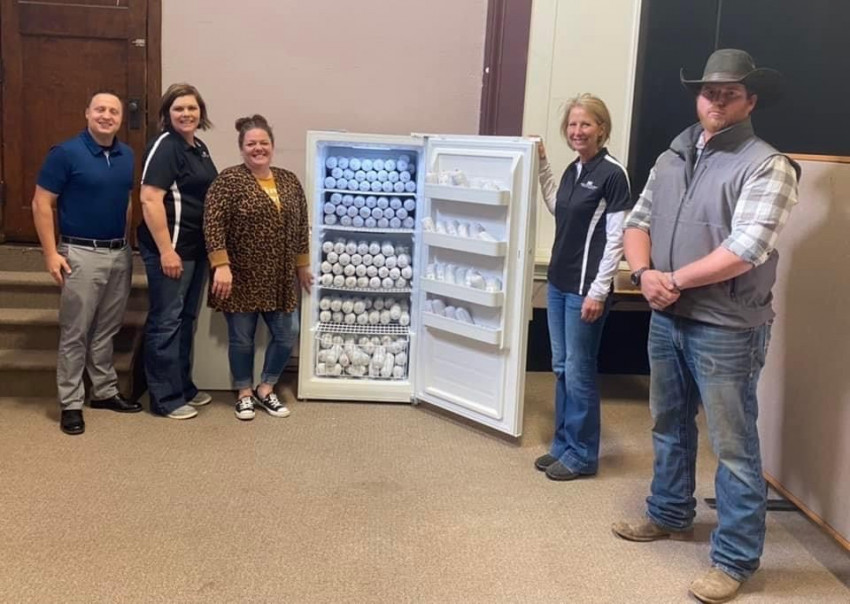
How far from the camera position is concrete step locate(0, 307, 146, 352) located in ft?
13.8

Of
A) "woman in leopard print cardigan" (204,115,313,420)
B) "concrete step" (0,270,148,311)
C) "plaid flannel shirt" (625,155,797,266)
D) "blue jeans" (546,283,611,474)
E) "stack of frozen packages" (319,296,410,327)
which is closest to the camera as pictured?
"plaid flannel shirt" (625,155,797,266)

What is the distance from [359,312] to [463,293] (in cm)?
66

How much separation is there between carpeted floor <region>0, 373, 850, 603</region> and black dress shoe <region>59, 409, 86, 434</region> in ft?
0.16

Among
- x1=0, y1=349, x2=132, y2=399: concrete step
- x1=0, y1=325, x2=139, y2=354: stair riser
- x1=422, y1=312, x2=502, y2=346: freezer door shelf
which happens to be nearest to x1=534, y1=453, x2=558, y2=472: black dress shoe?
x1=422, y1=312, x2=502, y2=346: freezer door shelf

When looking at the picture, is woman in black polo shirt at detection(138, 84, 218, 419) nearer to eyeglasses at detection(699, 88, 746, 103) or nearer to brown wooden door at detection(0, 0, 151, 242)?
brown wooden door at detection(0, 0, 151, 242)

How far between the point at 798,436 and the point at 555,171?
7.17 feet

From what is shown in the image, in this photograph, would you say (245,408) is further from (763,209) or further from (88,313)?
(763,209)

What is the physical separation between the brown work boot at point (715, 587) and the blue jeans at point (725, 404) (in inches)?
1.1

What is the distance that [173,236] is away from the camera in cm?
373

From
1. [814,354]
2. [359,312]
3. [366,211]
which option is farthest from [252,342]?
[814,354]

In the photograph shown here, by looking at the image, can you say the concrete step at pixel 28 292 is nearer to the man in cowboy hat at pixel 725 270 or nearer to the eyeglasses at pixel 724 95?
the man in cowboy hat at pixel 725 270

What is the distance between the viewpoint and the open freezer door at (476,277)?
3.63 metres

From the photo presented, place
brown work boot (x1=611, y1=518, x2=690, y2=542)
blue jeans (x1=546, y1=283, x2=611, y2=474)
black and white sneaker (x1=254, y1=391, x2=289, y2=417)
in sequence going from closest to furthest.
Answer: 1. brown work boot (x1=611, y1=518, x2=690, y2=542)
2. blue jeans (x1=546, y1=283, x2=611, y2=474)
3. black and white sneaker (x1=254, y1=391, x2=289, y2=417)

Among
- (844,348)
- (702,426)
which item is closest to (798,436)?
(844,348)
